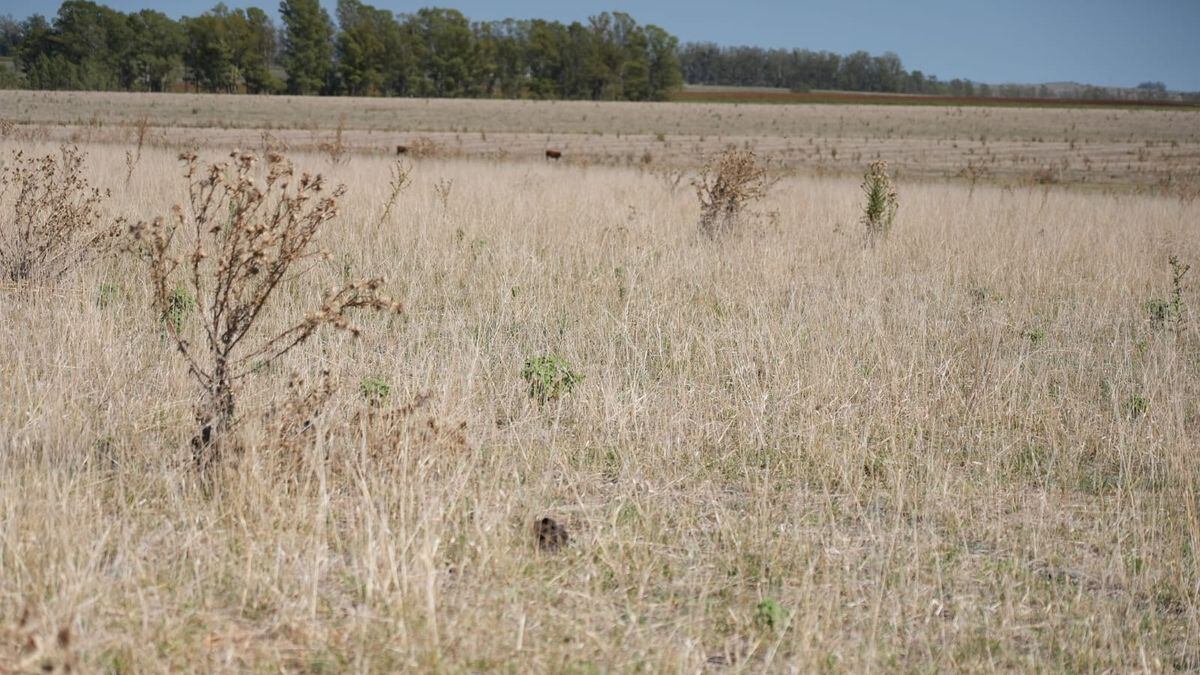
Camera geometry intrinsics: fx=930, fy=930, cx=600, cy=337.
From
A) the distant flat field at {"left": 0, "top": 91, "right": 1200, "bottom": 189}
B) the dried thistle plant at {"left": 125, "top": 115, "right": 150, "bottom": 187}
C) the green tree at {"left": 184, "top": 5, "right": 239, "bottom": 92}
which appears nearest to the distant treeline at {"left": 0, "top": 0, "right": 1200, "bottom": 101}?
the green tree at {"left": 184, "top": 5, "right": 239, "bottom": 92}

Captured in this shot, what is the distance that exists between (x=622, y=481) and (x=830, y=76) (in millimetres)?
162475

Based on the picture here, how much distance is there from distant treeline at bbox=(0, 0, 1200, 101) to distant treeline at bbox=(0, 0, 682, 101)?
0.12m

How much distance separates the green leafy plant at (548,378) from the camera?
4750 mm

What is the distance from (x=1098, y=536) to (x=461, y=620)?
96.5 inches

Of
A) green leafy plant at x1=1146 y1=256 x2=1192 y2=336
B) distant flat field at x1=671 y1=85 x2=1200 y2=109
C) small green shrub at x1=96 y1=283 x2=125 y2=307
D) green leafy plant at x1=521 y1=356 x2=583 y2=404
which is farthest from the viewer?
distant flat field at x1=671 y1=85 x2=1200 y2=109

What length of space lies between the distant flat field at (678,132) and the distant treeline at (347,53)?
21.7 m

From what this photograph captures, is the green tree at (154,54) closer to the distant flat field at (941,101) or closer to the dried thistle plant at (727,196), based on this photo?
the distant flat field at (941,101)

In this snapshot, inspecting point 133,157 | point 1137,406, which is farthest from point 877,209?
point 133,157

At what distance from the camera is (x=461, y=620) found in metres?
2.69

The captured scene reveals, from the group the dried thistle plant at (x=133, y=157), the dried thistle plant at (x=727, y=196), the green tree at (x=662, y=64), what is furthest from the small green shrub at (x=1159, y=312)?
the green tree at (x=662, y=64)

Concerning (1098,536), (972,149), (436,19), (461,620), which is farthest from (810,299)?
(436,19)

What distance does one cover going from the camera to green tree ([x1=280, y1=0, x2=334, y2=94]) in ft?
284

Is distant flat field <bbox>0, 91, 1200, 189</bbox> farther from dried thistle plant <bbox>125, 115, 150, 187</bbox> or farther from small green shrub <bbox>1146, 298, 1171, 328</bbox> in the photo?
small green shrub <bbox>1146, 298, 1171, 328</bbox>

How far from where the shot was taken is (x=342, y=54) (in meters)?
90.6
